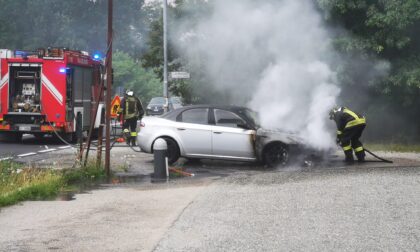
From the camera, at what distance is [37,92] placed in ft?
65.3

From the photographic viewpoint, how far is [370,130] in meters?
20.1

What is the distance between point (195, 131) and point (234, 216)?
6197 mm

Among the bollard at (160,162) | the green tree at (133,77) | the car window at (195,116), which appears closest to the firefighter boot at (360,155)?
the car window at (195,116)

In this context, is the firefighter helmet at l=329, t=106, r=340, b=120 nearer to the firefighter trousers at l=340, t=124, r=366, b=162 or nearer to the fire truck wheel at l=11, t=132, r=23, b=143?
the firefighter trousers at l=340, t=124, r=366, b=162

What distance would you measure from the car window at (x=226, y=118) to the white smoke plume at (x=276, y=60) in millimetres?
900

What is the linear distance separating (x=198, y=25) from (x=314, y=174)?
7547 mm

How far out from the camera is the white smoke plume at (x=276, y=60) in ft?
49.1

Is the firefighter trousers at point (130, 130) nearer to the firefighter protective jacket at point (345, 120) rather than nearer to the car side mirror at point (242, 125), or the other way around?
the car side mirror at point (242, 125)

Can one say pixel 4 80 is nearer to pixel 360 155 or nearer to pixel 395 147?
pixel 360 155

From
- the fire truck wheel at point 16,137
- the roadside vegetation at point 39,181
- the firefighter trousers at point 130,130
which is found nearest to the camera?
the roadside vegetation at point 39,181

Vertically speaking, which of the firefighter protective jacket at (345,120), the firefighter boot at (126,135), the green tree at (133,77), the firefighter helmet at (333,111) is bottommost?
the firefighter boot at (126,135)

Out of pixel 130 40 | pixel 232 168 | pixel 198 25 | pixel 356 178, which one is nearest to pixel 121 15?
pixel 130 40

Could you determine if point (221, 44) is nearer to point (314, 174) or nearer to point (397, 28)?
point (397, 28)

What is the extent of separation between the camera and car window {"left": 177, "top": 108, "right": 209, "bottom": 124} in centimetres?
1437
